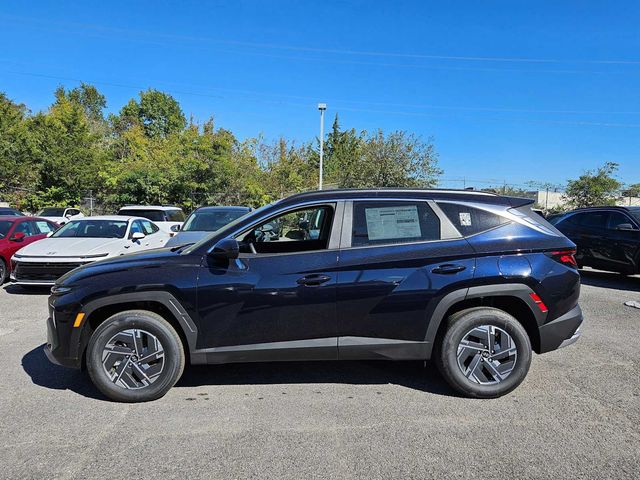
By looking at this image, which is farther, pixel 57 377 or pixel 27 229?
pixel 27 229

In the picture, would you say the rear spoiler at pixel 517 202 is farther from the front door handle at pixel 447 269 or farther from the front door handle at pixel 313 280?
the front door handle at pixel 313 280

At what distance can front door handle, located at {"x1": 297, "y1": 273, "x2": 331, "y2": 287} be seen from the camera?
3654 mm

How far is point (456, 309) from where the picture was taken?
3.87m

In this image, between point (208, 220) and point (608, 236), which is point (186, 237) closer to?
point (208, 220)

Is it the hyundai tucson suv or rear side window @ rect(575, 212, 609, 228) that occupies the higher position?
rear side window @ rect(575, 212, 609, 228)

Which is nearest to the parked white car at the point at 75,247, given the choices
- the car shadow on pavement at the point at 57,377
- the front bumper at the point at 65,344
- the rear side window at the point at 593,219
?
the car shadow on pavement at the point at 57,377

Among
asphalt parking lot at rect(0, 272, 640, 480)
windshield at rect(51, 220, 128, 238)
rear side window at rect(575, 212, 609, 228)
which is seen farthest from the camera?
rear side window at rect(575, 212, 609, 228)

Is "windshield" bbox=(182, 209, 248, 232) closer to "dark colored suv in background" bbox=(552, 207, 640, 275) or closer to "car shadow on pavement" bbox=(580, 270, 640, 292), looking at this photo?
"dark colored suv in background" bbox=(552, 207, 640, 275)

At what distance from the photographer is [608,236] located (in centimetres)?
962

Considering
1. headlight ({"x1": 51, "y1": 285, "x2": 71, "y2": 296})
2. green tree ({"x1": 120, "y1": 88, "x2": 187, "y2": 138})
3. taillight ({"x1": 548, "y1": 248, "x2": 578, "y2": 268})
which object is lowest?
headlight ({"x1": 51, "y1": 285, "x2": 71, "y2": 296})

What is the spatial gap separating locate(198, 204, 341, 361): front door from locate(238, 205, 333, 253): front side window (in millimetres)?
357

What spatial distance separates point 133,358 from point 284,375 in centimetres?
142

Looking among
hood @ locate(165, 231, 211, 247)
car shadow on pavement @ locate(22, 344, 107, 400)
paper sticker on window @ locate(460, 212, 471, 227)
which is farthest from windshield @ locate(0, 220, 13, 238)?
paper sticker on window @ locate(460, 212, 471, 227)

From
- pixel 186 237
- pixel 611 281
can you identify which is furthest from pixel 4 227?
pixel 611 281
